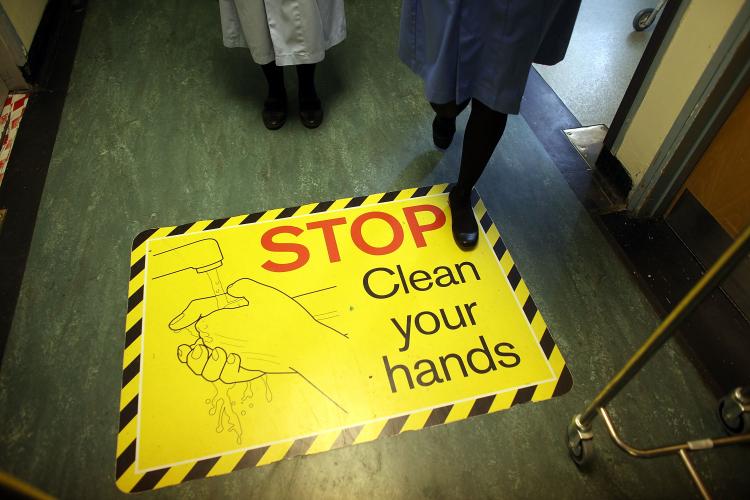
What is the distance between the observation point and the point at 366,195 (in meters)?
1.90

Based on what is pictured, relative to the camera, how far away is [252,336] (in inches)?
59.6

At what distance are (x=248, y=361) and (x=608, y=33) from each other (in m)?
2.65

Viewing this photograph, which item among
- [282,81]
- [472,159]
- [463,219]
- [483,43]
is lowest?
[463,219]

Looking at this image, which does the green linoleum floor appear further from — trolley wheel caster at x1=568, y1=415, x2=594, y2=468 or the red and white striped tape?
the red and white striped tape

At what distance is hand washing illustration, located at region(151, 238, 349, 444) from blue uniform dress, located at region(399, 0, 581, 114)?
78 cm

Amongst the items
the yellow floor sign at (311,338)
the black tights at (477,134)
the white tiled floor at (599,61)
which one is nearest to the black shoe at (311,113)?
the yellow floor sign at (311,338)

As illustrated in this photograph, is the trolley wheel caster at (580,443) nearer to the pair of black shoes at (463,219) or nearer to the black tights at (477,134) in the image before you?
the pair of black shoes at (463,219)

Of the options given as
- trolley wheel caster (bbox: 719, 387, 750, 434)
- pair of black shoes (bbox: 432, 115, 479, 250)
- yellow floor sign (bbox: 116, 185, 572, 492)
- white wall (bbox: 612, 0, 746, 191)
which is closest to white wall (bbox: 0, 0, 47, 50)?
yellow floor sign (bbox: 116, 185, 572, 492)

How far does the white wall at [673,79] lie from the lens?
1.39 m

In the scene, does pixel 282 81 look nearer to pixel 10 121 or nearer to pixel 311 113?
pixel 311 113

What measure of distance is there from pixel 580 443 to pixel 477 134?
0.93 meters

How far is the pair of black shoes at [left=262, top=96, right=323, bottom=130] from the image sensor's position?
2150 mm

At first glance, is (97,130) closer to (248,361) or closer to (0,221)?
(0,221)

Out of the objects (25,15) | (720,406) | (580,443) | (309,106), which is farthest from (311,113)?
(720,406)
